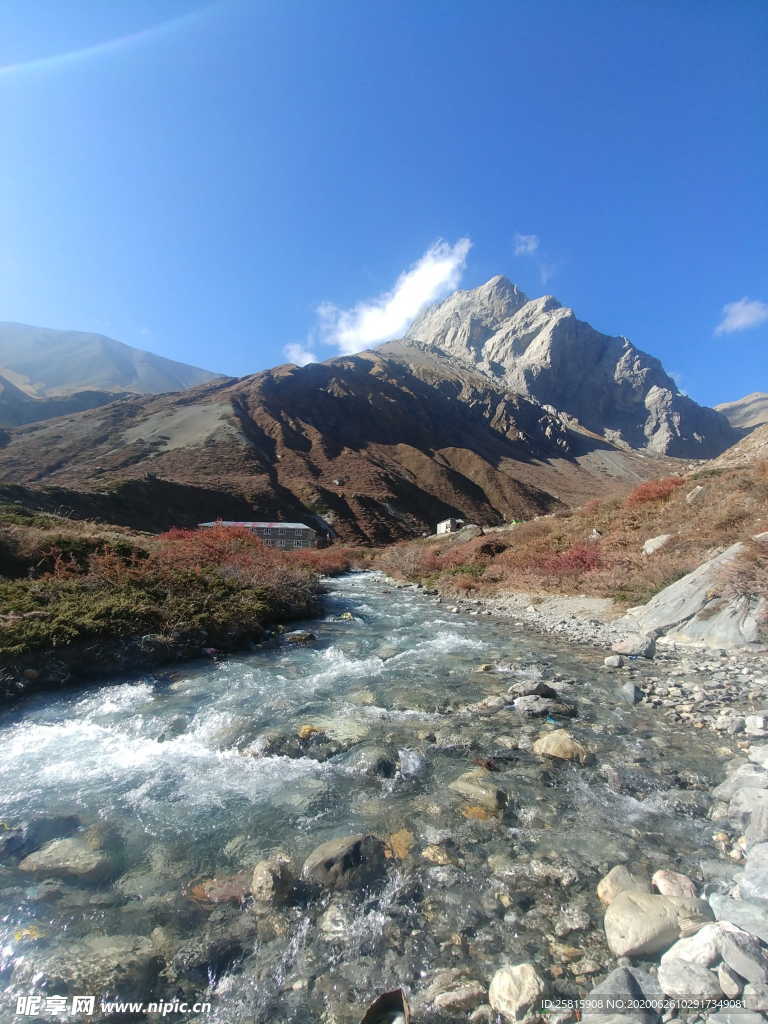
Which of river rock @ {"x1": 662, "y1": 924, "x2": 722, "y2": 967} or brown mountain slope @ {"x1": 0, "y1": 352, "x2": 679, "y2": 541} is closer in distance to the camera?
river rock @ {"x1": 662, "y1": 924, "x2": 722, "y2": 967}

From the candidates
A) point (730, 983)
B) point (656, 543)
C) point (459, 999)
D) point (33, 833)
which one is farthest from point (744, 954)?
point (656, 543)

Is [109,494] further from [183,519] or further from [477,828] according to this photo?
[477,828]

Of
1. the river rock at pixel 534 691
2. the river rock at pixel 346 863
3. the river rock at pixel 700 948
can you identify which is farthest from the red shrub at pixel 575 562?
the river rock at pixel 700 948

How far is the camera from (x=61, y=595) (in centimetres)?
1237

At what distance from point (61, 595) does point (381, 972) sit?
1282 cm

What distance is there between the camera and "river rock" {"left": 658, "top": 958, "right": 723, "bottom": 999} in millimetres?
2770

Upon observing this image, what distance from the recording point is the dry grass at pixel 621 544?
16828 millimetres

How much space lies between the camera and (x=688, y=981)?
9.36ft

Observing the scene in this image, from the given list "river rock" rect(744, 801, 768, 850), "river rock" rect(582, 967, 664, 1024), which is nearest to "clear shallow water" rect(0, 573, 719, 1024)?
"river rock" rect(582, 967, 664, 1024)

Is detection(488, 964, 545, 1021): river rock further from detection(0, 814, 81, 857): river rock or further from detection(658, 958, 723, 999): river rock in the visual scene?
detection(0, 814, 81, 857): river rock

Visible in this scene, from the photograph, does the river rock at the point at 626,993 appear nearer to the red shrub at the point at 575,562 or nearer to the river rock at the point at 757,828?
the river rock at the point at 757,828

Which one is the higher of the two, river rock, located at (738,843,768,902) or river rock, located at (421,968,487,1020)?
river rock, located at (738,843,768,902)

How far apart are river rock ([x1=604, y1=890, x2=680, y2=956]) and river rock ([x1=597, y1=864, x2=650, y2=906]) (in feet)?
0.56

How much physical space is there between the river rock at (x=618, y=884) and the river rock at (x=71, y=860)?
487cm
